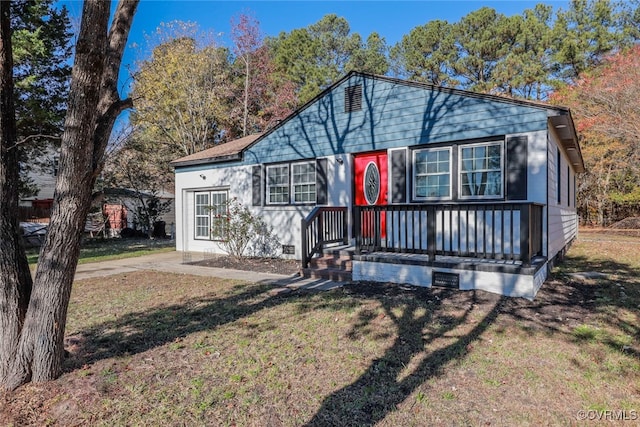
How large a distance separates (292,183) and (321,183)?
3.41ft

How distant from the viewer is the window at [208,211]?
1160 cm

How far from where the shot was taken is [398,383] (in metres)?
3.12

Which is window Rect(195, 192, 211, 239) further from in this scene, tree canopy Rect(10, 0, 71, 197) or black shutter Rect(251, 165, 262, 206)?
tree canopy Rect(10, 0, 71, 197)

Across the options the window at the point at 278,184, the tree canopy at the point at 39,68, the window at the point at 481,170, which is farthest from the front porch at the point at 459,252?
the tree canopy at the point at 39,68

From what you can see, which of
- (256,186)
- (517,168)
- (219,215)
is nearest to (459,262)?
(517,168)

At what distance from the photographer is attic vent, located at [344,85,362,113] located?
9.09m

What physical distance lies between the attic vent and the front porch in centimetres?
298

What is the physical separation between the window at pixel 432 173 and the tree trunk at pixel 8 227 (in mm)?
6732

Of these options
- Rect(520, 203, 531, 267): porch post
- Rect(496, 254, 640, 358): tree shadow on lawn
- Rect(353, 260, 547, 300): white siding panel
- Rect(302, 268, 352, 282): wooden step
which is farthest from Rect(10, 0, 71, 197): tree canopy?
Rect(496, 254, 640, 358): tree shadow on lawn

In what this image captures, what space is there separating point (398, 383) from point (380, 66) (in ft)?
90.4

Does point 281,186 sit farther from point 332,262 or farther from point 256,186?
point 332,262

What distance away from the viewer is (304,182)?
10023 millimetres

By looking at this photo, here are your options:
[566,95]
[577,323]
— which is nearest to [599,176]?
[566,95]

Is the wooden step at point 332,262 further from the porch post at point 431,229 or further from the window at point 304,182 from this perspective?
the window at point 304,182
